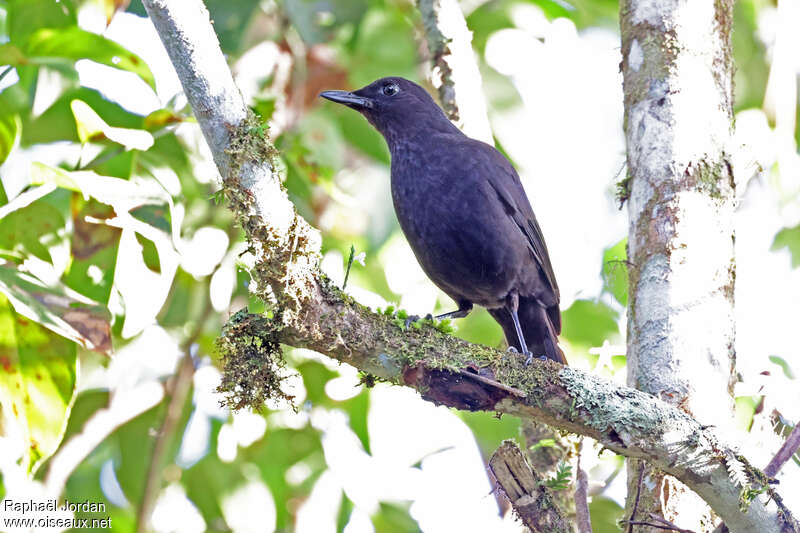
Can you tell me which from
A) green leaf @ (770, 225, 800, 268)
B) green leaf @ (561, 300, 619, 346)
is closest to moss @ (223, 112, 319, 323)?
green leaf @ (561, 300, 619, 346)

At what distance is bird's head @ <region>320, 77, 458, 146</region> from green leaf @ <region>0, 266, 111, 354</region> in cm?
209

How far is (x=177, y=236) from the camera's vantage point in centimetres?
354

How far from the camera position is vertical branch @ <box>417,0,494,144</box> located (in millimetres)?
4617

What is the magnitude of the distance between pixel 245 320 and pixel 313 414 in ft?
7.27

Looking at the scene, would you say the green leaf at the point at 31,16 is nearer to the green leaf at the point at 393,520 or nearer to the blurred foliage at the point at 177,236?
the blurred foliage at the point at 177,236

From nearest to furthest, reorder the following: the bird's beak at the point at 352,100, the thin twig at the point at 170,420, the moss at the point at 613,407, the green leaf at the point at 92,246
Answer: the moss at the point at 613,407 < the green leaf at the point at 92,246 < the thin twig at the point at 170,420 < the bird's beak at the point at 352,100

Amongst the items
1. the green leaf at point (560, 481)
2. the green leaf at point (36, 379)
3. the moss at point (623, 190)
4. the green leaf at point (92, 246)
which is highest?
the moss at point (623, 190)

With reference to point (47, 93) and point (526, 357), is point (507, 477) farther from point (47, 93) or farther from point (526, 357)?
point (47, 93)

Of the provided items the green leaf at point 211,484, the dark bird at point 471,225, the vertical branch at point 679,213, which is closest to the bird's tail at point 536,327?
the dark bird at point 471,225

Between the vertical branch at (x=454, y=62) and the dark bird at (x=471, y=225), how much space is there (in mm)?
133

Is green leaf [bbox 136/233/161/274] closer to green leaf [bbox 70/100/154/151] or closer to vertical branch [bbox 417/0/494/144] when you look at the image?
green leaf [bbox 70/100/154/151]

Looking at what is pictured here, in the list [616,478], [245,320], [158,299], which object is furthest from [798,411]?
[158,299]

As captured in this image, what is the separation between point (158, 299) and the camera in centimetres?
355

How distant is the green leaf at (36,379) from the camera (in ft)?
9.99
